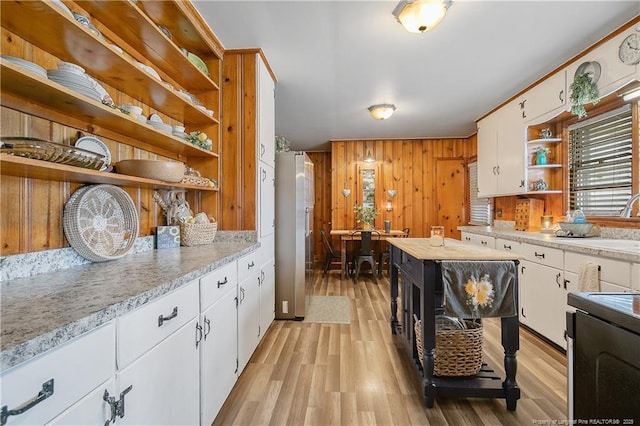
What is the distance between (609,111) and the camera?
2.64 meters

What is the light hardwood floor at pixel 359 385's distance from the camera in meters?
1.65

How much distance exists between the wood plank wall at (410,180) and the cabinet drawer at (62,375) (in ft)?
16.9

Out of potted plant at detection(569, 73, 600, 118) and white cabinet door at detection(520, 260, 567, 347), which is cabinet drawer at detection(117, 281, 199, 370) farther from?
potted plant at detection(569, 73, 600, 118)

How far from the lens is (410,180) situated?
5.75 m

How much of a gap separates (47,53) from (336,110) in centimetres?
322

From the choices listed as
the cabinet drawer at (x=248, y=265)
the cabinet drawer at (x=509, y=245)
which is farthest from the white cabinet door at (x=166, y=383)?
the cabinet drawer at (x=509, y=245)

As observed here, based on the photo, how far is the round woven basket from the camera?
1365mm

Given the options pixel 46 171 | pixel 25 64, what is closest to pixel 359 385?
pixel 46 171

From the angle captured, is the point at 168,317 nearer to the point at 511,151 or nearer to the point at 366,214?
the point at 511,151

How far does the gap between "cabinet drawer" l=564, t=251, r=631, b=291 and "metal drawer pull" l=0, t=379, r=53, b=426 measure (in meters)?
2.73

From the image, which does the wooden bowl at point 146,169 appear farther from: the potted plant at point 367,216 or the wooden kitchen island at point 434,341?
the potted plant at point 367,216

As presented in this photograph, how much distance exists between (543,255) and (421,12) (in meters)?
2.21

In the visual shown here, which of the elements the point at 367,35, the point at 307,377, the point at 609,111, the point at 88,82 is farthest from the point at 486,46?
the point at 307,377

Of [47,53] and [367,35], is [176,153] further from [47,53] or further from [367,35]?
[367,35]
